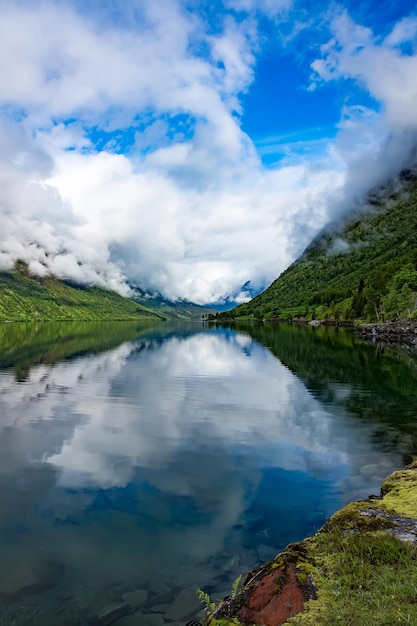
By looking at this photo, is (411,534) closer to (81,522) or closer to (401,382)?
(81,522)

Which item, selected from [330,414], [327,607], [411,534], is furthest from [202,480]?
[330,414]

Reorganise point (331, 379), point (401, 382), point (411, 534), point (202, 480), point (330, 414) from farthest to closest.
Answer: point (331, 379) < point (401, 382) < point (330, 414) < point (202, 480) < point (411, 534)

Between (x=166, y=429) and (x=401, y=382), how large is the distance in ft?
120

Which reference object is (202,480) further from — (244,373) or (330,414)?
(244,373)

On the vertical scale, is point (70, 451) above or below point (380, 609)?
below

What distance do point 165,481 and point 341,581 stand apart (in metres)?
14.0

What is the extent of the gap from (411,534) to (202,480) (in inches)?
501

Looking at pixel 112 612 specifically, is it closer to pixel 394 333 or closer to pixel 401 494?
pixel 401 494

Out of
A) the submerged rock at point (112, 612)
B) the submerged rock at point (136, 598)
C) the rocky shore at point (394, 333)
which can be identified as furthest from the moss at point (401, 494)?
the rocky shore at point (394, 333)

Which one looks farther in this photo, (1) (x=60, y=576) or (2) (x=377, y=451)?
(2) (x=377, y=451)

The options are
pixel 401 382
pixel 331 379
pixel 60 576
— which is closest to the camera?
pixel 60 576

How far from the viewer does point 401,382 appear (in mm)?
55062

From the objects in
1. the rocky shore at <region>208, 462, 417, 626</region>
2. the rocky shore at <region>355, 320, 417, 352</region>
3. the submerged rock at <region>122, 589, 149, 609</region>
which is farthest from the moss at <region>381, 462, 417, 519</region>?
the rocky shore at <region>355, 320, 417, 352</region>

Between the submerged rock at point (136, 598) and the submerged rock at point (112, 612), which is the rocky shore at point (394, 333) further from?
the submerged rock at point (112, 612)
